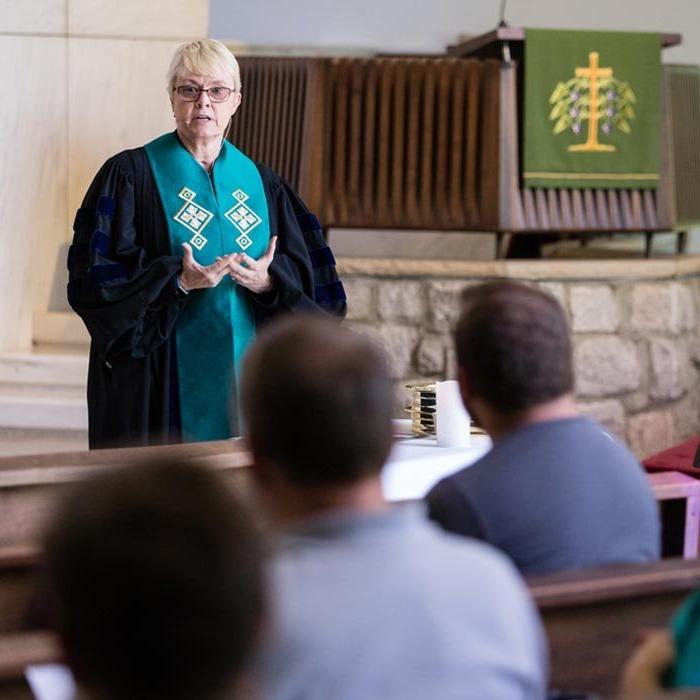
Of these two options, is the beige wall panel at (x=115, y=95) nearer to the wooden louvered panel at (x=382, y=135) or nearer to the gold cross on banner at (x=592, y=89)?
the wooden louvered panel at (x=382, y=135)

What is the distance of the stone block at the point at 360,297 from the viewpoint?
632 cm

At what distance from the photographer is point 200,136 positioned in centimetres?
385

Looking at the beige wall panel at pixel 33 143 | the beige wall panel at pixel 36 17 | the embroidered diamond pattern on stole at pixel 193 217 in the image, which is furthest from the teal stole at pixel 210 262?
the beige wall panel at pixel 36 17

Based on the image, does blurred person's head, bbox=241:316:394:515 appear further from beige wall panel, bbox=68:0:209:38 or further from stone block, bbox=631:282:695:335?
stone block, bbox=631:282:695:335

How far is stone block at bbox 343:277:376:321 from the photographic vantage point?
632cm

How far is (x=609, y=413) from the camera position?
6.50 meters

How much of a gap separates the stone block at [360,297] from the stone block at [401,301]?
43 mm

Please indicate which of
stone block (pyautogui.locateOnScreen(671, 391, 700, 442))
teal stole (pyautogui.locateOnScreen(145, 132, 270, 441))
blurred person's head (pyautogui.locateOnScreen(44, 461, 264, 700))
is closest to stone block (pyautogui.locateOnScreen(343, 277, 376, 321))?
stone block (pyautogui.locateOnScreen(671, 391, 700, 442))

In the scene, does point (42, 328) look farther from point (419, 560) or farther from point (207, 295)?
point (419, 560)

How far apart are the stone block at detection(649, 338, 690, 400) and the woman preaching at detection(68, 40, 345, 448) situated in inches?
116

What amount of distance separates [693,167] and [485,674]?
5776 mm

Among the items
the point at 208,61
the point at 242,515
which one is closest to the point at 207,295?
the point at 208,61

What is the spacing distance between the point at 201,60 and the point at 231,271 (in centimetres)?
59

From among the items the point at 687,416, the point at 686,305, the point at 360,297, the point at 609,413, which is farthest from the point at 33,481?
the point at 687,416
